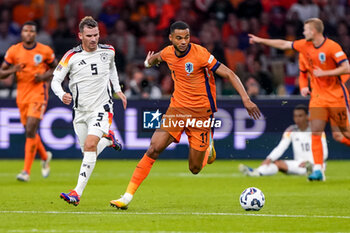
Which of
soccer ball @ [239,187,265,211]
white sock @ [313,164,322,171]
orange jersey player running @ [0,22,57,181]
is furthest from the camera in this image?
orange jersey player running @ [0,22,57,181]

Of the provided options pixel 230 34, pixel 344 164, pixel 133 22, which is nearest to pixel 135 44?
pixel 133 22

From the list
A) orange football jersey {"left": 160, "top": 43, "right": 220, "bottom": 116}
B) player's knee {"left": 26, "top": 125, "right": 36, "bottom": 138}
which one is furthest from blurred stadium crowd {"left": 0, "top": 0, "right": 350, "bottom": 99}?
orange football jersey {"left": 160, "top": 43, "right": 220, "bottom": 116}

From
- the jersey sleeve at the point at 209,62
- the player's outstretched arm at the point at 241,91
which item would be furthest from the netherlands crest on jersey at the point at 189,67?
the player's outstretched arm at the point at 241,91

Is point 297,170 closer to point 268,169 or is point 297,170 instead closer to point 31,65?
point 268,169

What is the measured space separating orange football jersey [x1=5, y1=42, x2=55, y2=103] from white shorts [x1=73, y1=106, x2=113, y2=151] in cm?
415

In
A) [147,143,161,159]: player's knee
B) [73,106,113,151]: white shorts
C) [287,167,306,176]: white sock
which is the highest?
[73,106,113,151]: white shorts

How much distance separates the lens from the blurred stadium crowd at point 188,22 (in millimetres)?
20391

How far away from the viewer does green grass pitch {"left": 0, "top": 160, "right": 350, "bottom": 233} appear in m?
8.50

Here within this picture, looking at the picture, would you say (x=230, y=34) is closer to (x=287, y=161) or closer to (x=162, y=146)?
(x=287, y=161)

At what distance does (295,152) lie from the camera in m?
15.8

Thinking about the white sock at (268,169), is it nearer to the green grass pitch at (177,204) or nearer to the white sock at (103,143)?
the green grass pitch at (177,204)

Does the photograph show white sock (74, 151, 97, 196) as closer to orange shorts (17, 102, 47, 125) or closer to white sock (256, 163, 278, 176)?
orange shorts (17, 102, 47, 125)

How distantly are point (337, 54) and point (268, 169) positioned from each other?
9.37 ft

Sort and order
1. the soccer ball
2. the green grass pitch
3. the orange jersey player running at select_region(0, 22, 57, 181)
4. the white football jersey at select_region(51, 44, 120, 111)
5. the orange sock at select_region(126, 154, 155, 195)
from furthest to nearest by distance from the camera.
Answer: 1. the orange jersey player running at select_region(0, 22, 57, 181)
2. the white football jersey at select_region(51, 44, 120, 111)
3. the orange sock at select_region(126, 154, 155, 195)
4. the soccer ball
5. the green grass pitch
